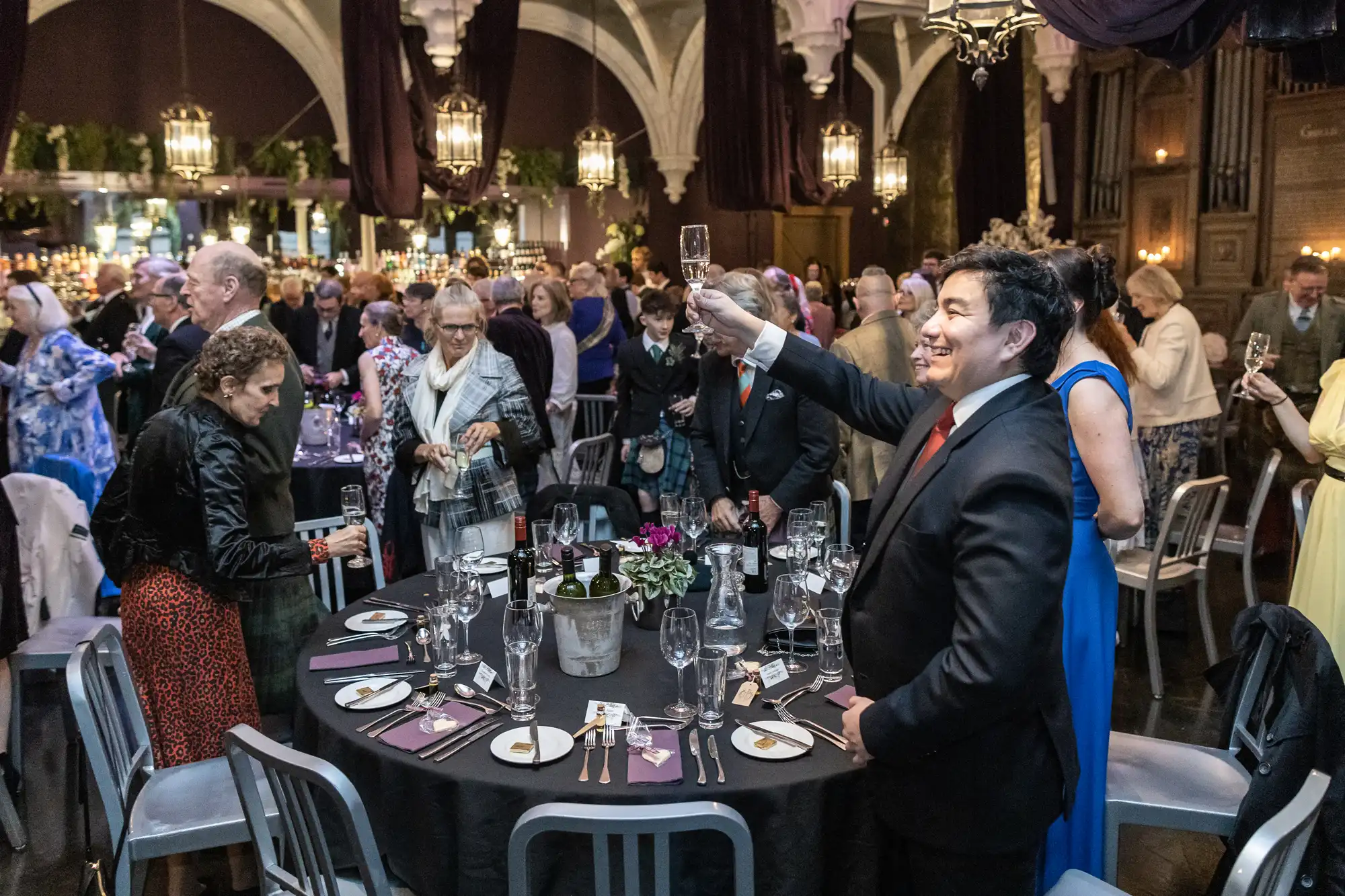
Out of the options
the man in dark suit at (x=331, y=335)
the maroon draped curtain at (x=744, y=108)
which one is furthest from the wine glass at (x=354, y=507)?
the maroon draped curtain at (x=744, y=108)

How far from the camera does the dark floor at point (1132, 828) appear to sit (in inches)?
125

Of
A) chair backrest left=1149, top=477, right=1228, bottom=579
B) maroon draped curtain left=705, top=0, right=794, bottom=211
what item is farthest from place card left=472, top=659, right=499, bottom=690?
maroon draped curtain left=705, top=0, right=794, bottom=211

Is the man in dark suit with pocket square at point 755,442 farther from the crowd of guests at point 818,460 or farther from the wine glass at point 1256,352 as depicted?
the wine glass at point 1256,352

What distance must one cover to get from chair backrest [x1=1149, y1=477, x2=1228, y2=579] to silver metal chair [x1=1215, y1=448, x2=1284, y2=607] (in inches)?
5.2

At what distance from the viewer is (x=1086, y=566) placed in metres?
2.56

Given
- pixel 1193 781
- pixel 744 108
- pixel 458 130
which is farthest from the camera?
pixel 744 108

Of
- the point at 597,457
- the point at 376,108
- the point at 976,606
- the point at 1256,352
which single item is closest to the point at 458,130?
the point at 376,108

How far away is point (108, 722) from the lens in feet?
8.35

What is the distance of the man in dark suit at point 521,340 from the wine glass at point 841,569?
334 centimetres

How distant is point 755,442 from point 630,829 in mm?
2331

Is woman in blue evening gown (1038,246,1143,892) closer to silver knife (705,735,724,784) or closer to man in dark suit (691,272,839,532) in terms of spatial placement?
silver knife (705,735,724,784)

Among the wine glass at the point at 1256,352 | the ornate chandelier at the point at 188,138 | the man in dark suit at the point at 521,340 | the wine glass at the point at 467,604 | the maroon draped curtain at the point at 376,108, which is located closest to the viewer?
the wine glass at the point at 467,604

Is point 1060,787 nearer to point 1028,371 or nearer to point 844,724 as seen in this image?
point 844,724

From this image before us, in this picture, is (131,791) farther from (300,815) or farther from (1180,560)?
(1180,560)
